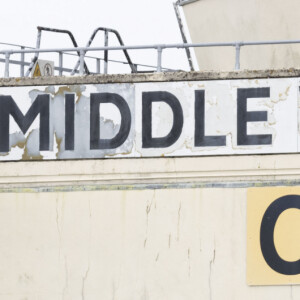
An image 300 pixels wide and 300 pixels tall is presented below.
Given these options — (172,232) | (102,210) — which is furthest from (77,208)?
(172,232)

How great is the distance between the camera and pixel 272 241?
10703mm

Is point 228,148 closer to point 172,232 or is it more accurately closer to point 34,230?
point 172,232

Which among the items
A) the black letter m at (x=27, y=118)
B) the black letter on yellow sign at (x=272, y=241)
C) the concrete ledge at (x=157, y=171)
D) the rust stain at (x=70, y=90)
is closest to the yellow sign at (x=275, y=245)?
the black letter on yellow sign at (x=272, y=241)

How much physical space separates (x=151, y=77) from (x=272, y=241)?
2208 millimetres

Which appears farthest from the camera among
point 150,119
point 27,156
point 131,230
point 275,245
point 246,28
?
point 246,28

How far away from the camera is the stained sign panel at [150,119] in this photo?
35.8 feet

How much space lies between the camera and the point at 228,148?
1093 centimetres

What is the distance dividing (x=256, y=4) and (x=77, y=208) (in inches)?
156

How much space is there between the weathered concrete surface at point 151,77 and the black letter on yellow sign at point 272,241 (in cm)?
137

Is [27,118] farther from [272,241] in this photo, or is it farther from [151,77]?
[272,241]

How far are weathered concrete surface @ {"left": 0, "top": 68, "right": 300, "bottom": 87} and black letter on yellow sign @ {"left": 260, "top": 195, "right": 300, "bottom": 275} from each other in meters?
1.37

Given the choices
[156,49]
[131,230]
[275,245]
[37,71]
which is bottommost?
[275,245]

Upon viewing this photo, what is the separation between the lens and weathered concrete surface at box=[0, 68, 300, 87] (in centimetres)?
1093

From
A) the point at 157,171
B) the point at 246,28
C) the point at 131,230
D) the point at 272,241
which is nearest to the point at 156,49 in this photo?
the point at 157,171
